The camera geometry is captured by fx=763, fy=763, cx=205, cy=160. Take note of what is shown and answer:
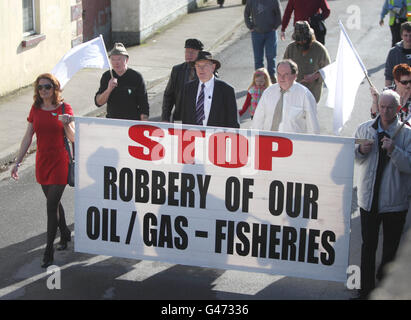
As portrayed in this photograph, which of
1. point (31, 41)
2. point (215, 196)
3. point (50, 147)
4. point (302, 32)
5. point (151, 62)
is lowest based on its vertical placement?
point (151, 62)

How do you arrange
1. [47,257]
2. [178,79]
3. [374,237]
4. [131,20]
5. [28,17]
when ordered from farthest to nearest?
[131,20] < [28,17] < [178,79] < [47,257] < [374,237]

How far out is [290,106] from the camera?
7.63m

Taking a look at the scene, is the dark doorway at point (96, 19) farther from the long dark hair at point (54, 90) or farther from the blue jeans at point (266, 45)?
the long dark hair at point (54, 90)

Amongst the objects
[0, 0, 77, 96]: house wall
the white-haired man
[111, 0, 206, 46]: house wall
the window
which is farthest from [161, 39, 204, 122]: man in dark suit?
[111, 0, 206, 46]: house wall

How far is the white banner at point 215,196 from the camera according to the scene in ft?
20.2

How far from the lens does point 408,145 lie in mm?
6207

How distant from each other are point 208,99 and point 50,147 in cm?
166

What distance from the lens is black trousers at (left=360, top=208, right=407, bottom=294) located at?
20.6 ft

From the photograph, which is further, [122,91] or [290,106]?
[122,91]

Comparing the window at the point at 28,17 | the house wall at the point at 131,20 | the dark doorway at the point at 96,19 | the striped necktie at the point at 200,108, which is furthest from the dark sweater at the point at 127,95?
the house wall at the point at 131,20

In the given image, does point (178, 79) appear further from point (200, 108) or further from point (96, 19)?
point (96, 19)
